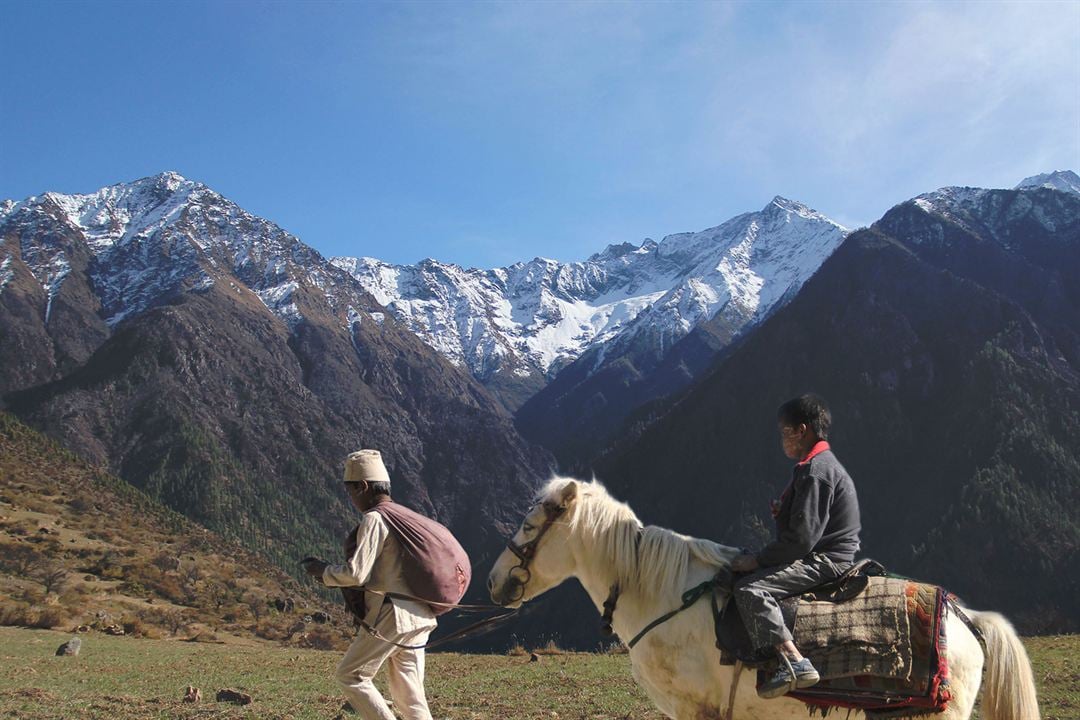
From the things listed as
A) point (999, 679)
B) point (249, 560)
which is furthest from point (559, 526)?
point (249, 560)

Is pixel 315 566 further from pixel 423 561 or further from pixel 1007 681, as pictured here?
pixel 1007 681

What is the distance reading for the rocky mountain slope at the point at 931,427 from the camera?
11975 centimetres

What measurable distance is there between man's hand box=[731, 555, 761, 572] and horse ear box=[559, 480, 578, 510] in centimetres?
145

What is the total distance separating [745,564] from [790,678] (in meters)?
0.84

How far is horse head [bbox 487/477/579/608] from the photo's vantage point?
22.5 ft

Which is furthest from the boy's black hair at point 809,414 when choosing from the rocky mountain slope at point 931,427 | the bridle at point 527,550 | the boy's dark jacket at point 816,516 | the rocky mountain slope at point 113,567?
the rocky mountain slope at point 931,427

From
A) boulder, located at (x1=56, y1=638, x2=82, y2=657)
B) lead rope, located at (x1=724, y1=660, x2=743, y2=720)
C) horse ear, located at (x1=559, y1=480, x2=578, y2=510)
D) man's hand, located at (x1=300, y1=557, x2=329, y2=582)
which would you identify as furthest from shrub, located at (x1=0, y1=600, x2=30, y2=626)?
lead rope, located at (x1=724, y1=660, x2=743, y2=720)

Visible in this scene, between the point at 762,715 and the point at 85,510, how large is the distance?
7220cm

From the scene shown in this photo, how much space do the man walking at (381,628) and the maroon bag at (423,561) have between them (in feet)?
0.23

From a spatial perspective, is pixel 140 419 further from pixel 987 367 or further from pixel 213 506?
pixel 987 367

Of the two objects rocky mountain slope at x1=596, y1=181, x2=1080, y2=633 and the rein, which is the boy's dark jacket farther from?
Result: rocky mountain slope at x1=596, y1=181, x2=1080, y2=633

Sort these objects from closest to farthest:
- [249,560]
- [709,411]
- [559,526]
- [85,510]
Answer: [559,526] → [85,510] → [249,560] → [709,411]

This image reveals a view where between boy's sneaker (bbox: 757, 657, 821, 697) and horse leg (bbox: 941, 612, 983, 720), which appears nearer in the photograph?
boy's sneaker (bbox: 757, 657, 821, 697)

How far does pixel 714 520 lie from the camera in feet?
534
